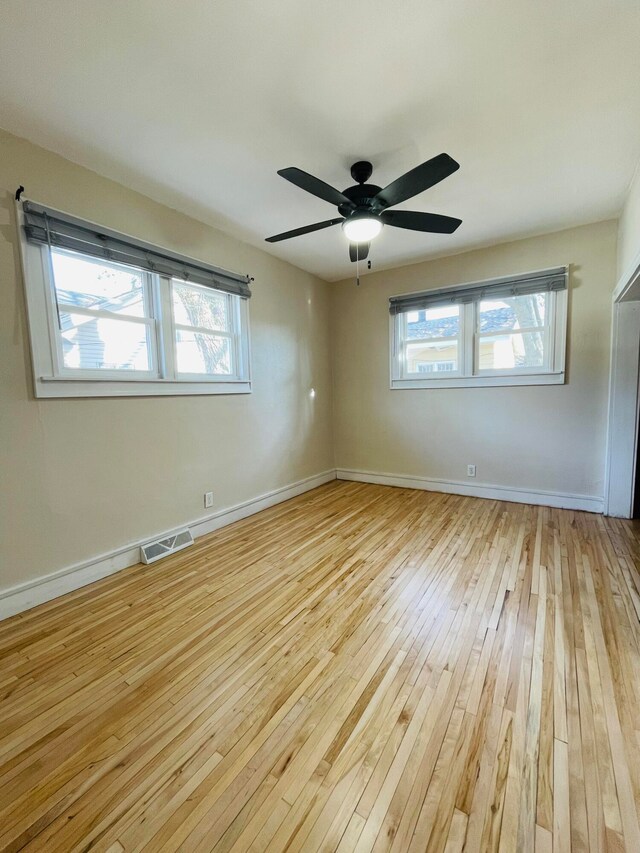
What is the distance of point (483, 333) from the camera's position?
12.6 feet

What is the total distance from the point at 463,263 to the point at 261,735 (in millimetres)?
4316

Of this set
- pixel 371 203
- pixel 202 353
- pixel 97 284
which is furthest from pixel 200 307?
pixel 371 203

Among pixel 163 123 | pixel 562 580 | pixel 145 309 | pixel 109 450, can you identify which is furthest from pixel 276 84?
pixel 562 580

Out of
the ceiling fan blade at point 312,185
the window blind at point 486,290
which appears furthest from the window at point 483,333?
the ceiling fan blade at point 312,185

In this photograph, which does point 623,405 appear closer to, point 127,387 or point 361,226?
point 361,226

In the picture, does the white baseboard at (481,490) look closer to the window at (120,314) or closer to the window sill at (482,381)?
the window sill at (482,381)

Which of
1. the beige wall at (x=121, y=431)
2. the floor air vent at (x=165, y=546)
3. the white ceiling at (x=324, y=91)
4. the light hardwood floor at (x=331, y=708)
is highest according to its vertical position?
the white ceiling at (x=324, y=91)

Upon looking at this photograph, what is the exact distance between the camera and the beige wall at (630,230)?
94.0 inches

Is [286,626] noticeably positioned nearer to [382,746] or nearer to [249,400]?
[382,746]

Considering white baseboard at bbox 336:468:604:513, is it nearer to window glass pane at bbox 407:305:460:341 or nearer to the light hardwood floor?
the light hardwood floor

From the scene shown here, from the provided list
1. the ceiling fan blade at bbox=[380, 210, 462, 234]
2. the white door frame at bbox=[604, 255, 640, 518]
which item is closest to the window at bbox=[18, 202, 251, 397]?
the ceiling fan blade at bbox=[380, 210, 462, 234]

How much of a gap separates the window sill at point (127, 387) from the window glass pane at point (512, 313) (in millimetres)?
2715

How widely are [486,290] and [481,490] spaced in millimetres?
2191

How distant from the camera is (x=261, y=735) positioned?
1.30 meters
